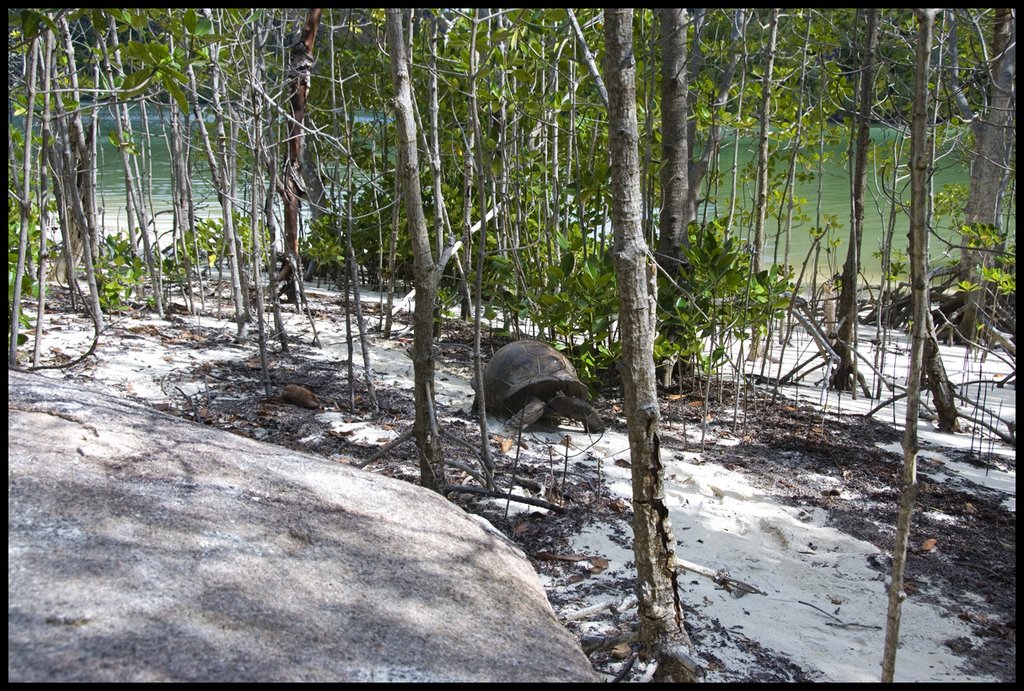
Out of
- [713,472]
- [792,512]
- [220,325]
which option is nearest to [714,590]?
[792,512]

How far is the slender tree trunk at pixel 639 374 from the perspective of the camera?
205 centimetres

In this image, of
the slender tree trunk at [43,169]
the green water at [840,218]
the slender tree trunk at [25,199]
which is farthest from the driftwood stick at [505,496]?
the green water at [840,218]

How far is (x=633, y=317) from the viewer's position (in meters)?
2.17

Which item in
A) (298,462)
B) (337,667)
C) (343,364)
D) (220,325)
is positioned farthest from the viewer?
(220,325)

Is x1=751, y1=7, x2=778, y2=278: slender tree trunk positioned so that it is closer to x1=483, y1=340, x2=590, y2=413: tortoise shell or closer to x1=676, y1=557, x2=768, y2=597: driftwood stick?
x1=483, y1=340, x2=590, y2=413: tortoise shell

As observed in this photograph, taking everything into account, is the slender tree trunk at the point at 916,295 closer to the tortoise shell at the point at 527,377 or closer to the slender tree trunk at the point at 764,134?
the slender tree trunk at the point at 764,134

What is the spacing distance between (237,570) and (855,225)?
4.22 meters

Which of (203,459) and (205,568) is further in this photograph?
(203,459)

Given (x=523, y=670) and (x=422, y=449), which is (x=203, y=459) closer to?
(x=422, y=449)

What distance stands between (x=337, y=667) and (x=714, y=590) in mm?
1747

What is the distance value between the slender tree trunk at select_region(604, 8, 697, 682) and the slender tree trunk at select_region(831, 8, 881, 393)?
2132 mm

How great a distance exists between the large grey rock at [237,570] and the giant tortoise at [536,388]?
1.98 meters

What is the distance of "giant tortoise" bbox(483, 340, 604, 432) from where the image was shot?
186 inches

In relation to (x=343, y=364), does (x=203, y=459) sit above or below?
above
